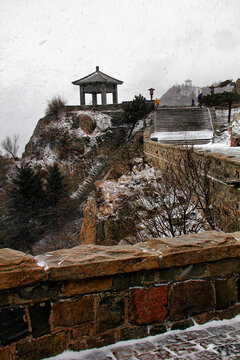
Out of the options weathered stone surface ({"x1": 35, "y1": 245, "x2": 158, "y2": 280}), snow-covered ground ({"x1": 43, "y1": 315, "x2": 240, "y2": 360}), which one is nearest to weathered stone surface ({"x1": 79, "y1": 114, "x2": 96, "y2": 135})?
weathered stone surface ({"x1": 35, "y1": 245, "x2": 158, "y2": 280})

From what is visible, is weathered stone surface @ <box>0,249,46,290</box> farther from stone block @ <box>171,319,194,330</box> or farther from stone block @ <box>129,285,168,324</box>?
stone block @ <box>171,319,194,330</box>

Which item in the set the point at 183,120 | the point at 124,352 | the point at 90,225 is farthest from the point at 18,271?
the point at 183,120

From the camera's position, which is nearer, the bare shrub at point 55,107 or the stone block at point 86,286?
the stone block at point 86,286

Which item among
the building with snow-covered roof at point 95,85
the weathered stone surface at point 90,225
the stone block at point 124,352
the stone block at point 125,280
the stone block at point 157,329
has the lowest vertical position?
the weathered stone surface at point 90,225

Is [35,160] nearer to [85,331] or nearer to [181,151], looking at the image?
[181,151]

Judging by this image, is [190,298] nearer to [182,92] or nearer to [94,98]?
[94,98]

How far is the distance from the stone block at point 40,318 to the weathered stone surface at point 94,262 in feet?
0.79

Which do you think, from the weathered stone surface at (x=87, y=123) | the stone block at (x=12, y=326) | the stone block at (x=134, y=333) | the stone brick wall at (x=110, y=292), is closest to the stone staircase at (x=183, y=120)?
the weathered stone surface at (x=87, y=123)

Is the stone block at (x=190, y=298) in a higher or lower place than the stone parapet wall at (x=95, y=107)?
lower

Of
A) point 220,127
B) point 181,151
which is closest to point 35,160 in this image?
point 220,127

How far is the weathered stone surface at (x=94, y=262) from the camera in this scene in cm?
218

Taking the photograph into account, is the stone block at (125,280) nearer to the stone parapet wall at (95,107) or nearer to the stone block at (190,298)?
the stone block at (190,298)

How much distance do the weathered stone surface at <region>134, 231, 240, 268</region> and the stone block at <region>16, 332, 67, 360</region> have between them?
100 centimetres

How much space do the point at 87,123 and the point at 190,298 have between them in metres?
23.3
